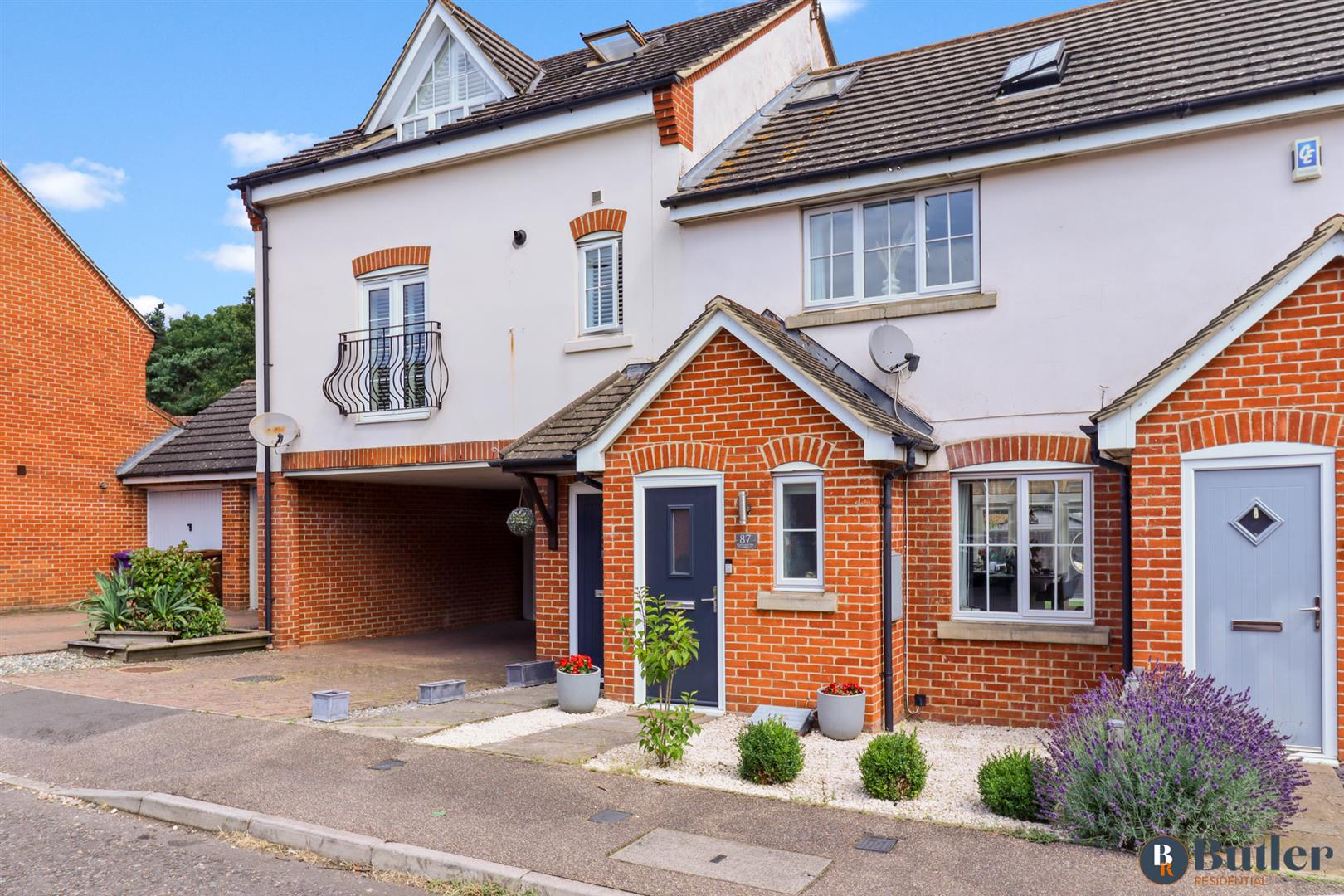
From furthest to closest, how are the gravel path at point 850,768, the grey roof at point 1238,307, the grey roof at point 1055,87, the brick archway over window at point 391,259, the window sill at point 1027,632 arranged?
the brick archway over window at point 391,259 → the grey roof at point 1055,87 → the window sill at point 1027,632 → the grey roof at point 1238,307 → the gravel path at point 850,768

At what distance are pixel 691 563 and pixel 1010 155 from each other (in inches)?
188

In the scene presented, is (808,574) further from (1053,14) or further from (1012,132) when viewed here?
(1053,14)

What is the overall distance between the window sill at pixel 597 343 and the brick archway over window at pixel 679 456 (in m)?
2.04

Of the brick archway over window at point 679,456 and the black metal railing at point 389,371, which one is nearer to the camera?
the brick archway over window at point 679,456

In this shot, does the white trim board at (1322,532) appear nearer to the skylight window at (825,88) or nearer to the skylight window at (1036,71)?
the skylight window at (1036,71)

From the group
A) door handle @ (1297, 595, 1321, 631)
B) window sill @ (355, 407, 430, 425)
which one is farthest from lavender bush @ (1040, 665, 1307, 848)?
window sill @ (355, 407, 430, 425)

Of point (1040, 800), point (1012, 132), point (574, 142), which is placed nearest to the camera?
point (1040, 800)

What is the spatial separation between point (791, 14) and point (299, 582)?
34.6 feet

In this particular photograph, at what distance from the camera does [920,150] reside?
9.52m

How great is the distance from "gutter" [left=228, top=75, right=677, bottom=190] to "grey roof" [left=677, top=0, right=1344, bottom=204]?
125cm

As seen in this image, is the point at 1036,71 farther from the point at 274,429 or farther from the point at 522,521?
the point at 274,429

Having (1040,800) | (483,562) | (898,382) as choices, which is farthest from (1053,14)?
(483,562)

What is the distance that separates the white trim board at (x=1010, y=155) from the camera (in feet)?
27.0

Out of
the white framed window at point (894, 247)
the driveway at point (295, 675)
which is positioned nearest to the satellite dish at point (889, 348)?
the white framed window at point (894, 247)
